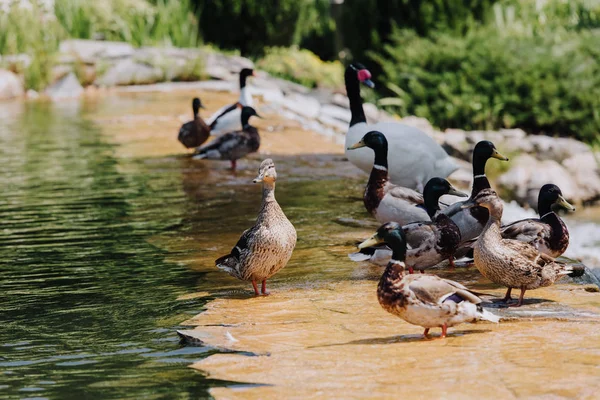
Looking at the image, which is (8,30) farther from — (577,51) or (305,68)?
(577,51)

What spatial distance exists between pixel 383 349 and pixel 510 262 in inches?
48.8

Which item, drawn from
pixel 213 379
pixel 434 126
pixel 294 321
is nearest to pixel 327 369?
pixel 213 379

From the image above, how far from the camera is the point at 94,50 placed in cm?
2383

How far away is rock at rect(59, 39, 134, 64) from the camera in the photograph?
2356 cm

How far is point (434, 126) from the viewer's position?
1755 centimetres

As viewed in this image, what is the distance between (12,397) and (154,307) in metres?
1.80

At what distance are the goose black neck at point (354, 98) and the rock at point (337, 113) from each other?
556 centimetres

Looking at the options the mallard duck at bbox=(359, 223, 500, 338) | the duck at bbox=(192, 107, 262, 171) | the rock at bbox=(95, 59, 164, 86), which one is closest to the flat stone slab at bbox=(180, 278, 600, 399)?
the mallard duck at bbox=(359, 223, 500, 338)

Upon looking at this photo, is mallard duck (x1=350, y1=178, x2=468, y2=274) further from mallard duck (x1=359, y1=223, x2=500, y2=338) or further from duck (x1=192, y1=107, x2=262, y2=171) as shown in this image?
duck (x1=192, y1=107, x2=262, y2=171)

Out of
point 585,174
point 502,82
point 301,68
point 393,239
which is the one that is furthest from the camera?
point 301,68

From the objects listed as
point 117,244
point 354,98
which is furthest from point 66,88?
point 117,244

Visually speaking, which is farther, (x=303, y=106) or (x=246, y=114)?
(x=303, y=106)

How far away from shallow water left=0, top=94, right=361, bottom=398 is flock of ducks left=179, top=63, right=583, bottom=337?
0.59 metres

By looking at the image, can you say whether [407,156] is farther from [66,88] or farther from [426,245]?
[66,88]
